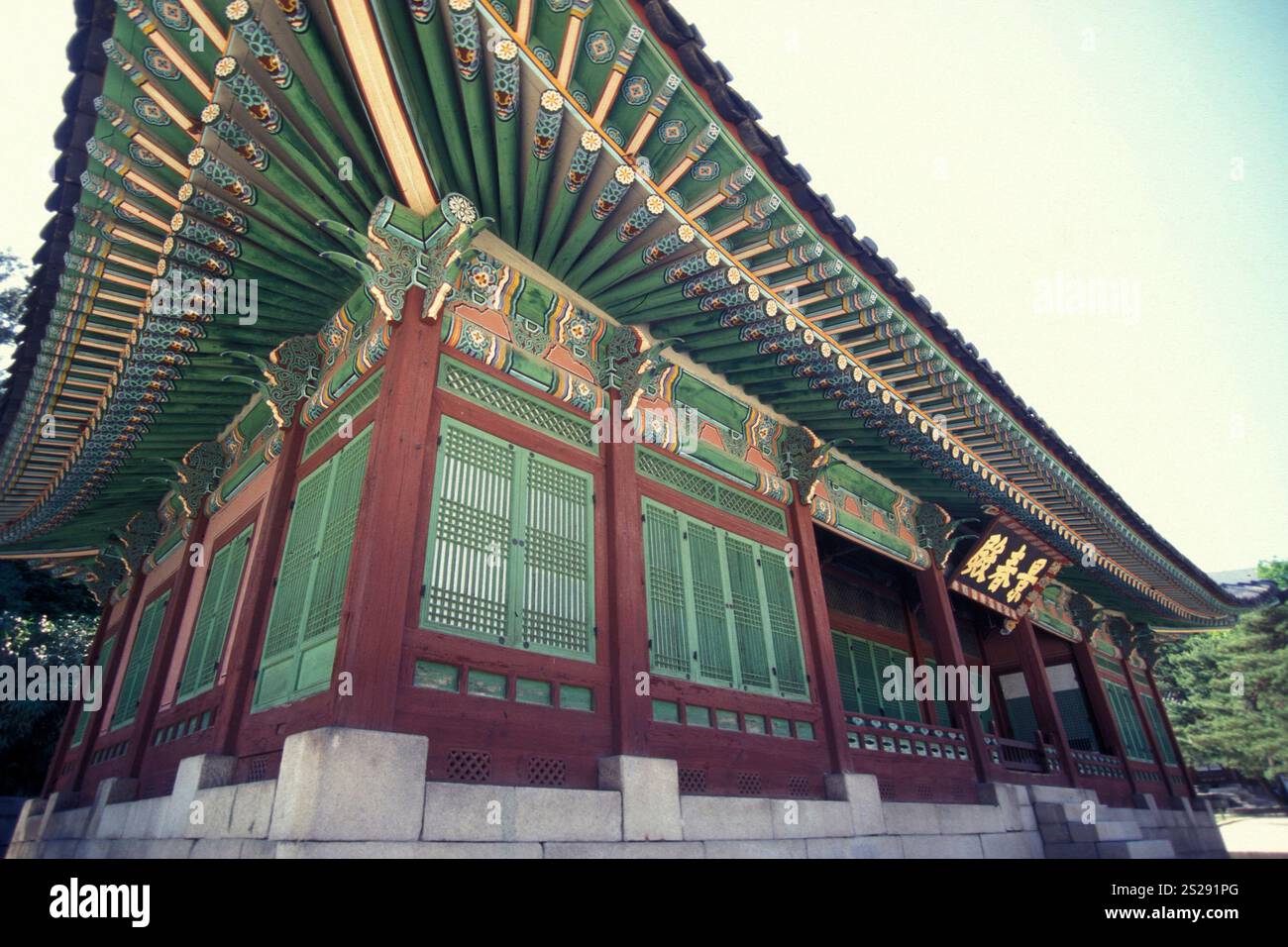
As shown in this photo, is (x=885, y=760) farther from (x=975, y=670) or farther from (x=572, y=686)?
(x=975, y=670)

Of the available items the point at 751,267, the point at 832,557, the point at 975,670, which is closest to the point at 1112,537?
the point at 975,670

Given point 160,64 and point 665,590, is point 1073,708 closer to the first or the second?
point 665,590

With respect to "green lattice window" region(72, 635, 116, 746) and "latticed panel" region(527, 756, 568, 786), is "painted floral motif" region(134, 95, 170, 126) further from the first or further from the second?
"green lattice window" region(72, 635, 116, 746)

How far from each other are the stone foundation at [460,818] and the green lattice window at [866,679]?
2460 millimetres

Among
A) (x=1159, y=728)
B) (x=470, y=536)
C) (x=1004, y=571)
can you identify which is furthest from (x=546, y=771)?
(x=1159, y=728)

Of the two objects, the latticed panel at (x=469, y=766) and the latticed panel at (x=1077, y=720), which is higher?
the latticed panel at (x=1077, y=720)

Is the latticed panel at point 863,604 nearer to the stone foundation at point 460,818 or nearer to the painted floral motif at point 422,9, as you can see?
the stone foundation at point 460,818

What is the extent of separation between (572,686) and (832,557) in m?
6.98

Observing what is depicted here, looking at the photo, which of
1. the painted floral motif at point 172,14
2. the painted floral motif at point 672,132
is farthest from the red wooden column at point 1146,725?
the painted floral motif at point 172,14

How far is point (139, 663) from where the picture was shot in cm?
895

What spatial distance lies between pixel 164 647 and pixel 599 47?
7.71 m

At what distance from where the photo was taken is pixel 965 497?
34.6ft

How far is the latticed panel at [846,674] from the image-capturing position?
1067 centimetres

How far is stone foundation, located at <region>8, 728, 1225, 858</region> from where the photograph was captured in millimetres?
3859
